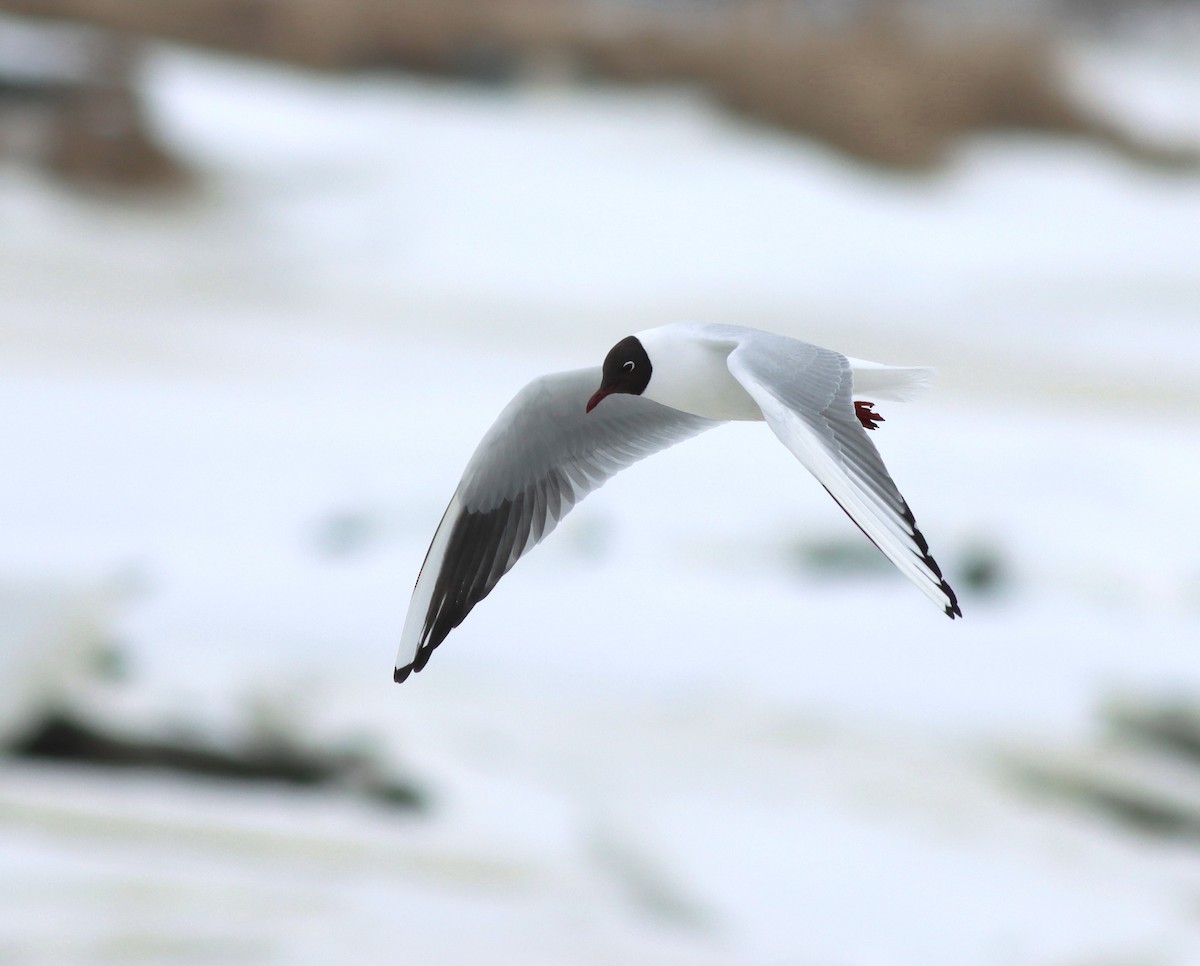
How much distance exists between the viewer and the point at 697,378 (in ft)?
7.23

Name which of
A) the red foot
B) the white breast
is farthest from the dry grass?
the white breast

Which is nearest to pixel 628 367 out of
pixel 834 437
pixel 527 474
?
pixel 834 437

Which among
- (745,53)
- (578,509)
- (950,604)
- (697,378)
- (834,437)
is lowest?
(950,604)

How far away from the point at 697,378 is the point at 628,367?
0.08 meters

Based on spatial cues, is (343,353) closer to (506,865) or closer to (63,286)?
(63,286)

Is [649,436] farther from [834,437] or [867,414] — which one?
[834,437]

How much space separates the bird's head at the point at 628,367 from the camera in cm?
222

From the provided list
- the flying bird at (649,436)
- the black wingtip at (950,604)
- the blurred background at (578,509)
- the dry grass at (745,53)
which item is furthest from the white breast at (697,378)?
the dry grass at (745,53)

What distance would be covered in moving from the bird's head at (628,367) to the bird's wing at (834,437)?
4.5 inches

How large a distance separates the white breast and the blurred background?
3611 millimetres

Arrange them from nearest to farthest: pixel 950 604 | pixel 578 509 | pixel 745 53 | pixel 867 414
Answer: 1. pixel 950 604
2. pixel 867 414
3. pixel 578 509
4. pixel 745 53

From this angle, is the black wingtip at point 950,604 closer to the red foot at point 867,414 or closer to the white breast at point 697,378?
the white breast at point 697,378

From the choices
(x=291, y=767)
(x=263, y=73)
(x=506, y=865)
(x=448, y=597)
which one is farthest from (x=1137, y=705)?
(x=263, y=73)

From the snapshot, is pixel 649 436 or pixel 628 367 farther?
pixel 649 436
